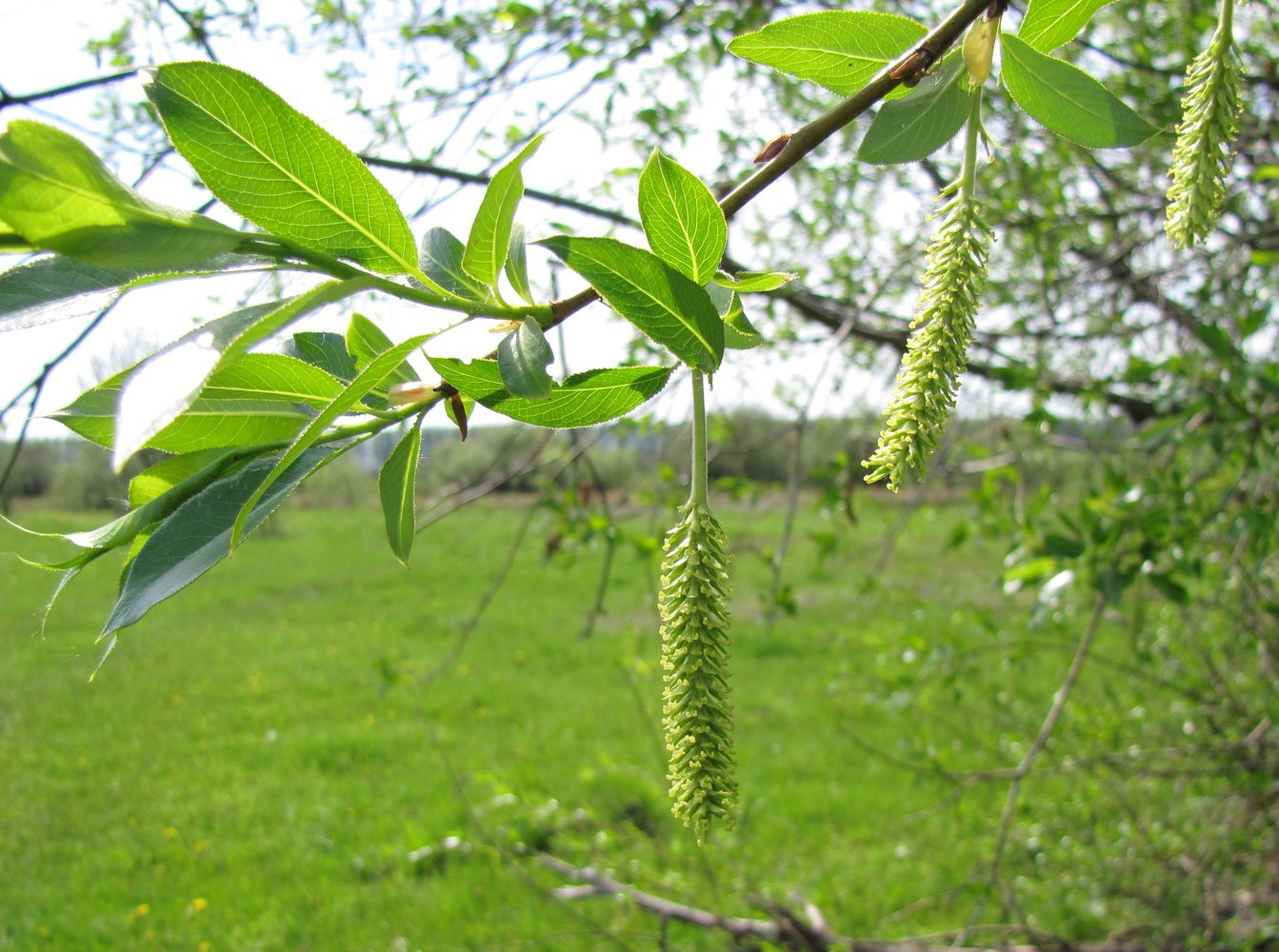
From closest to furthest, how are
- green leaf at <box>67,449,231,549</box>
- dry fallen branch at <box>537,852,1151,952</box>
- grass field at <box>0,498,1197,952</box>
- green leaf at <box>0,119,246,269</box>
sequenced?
1. green leaf at <box>0,119,246,269</box>
2. green leaf at <box>67,449,231,549</box>
3. dry fallen branch at <box>537,852,1151,952</box>
4. grass field at <box>0,498,1197,952</box>

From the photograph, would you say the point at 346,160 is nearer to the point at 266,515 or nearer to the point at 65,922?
the point at 266,515

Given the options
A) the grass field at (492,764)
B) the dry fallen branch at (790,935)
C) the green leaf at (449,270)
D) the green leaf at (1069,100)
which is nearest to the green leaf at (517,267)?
the green leaf at (449,270)

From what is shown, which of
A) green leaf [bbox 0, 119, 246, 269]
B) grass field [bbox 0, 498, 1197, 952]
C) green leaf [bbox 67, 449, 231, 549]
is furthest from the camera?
grass field [bbox 0, 498, 1197, 952]

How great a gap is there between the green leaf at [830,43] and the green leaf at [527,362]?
0.71 feet

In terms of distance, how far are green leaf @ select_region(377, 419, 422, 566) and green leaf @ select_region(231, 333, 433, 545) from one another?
10cm

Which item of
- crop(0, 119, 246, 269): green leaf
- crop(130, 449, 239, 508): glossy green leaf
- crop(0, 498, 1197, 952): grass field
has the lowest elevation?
A: crop(0, 498, 1197, 952): grass field

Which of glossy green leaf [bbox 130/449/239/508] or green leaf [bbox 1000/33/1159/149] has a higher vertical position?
green leaf [bbox 1000/33/1159/149]

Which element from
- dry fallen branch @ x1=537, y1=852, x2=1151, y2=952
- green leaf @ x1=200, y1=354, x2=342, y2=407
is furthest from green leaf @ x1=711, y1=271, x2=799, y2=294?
dry fallen branch @ x1=537, y1=852, x2=1151, y2=952

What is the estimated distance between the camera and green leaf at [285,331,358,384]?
1.82 ft

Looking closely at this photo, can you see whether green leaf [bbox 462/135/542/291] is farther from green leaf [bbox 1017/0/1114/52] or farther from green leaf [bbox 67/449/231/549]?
green leaf [bbox 1017/0/1114/52]

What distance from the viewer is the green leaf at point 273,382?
476 mm

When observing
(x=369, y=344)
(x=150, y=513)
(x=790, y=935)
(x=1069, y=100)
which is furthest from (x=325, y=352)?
(x=790, y=935)

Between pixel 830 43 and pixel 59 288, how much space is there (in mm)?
423

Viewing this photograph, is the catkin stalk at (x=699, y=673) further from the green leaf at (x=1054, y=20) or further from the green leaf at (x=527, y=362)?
the green leaf at (x=1054, y=20)
